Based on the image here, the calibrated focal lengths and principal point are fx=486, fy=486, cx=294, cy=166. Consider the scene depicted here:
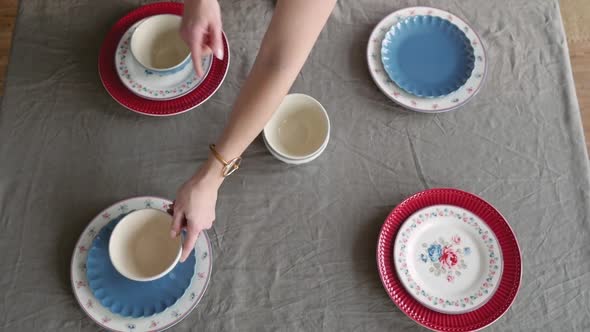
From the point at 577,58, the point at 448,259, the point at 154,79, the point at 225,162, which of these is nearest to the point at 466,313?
the point at 448,259

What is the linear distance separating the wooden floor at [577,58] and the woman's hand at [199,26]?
3.44ft

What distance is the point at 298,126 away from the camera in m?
0.91

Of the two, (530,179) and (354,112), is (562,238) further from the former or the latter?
(354,112)

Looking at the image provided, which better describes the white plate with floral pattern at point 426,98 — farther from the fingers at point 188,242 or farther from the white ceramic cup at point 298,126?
the fingers at point 188,242

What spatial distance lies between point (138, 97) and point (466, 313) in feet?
2.25

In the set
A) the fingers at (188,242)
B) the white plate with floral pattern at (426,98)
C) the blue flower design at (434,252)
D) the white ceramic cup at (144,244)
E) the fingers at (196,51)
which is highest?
the white plate with floral pattern at (426,98)

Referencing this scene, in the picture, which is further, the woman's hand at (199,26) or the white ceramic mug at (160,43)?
the white ceramic mug at (160,43)

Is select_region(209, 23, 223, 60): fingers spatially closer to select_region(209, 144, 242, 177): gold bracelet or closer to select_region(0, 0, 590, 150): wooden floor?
select_region(209, 144, 242, 177): gold bracelet

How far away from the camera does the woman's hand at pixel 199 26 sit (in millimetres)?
803

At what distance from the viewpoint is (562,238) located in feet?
2.82

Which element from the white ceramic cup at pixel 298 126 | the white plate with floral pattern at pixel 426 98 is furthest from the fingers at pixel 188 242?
the white plate with floral pattern at pixel 426 98

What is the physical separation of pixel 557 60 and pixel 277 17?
Answer: 60cm

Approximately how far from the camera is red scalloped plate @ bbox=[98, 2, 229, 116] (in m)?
0.89

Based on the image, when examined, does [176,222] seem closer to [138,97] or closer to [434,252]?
[138,97]
